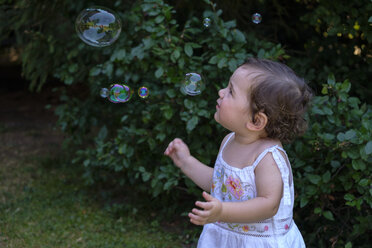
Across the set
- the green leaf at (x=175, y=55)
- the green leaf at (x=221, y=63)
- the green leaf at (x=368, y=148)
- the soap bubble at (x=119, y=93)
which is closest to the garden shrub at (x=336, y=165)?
the green leaf at (x=368, y=148)

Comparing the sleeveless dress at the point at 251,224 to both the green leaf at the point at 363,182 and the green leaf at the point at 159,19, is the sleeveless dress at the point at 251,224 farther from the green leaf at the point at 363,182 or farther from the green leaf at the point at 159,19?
the green leaf at the point at 159,19

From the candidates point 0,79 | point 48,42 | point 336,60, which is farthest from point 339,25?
point 0,79

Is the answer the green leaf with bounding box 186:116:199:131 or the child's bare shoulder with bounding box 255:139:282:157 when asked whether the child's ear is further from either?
the green leaf with bounding box 186:116:199:131

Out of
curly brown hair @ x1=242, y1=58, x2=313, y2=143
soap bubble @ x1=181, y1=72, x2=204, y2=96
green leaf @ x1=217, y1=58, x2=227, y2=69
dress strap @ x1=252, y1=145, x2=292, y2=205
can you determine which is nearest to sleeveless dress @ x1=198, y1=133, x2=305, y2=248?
dress strap @ x1=252, y1=145, x2=292, y2=205

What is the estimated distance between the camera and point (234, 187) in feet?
6.42

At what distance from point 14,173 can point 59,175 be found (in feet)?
1.42

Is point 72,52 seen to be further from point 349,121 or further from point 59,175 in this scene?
point 349,121

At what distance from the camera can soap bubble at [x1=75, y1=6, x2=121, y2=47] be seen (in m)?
2.92

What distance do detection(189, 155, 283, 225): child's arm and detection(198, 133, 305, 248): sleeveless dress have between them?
35 mm

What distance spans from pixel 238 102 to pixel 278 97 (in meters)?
0.16

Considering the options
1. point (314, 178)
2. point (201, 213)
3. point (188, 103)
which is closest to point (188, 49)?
point (188, 103)

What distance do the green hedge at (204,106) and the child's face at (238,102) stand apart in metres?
0.79

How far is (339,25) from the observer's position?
307 cm

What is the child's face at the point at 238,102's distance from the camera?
6.26 ft
